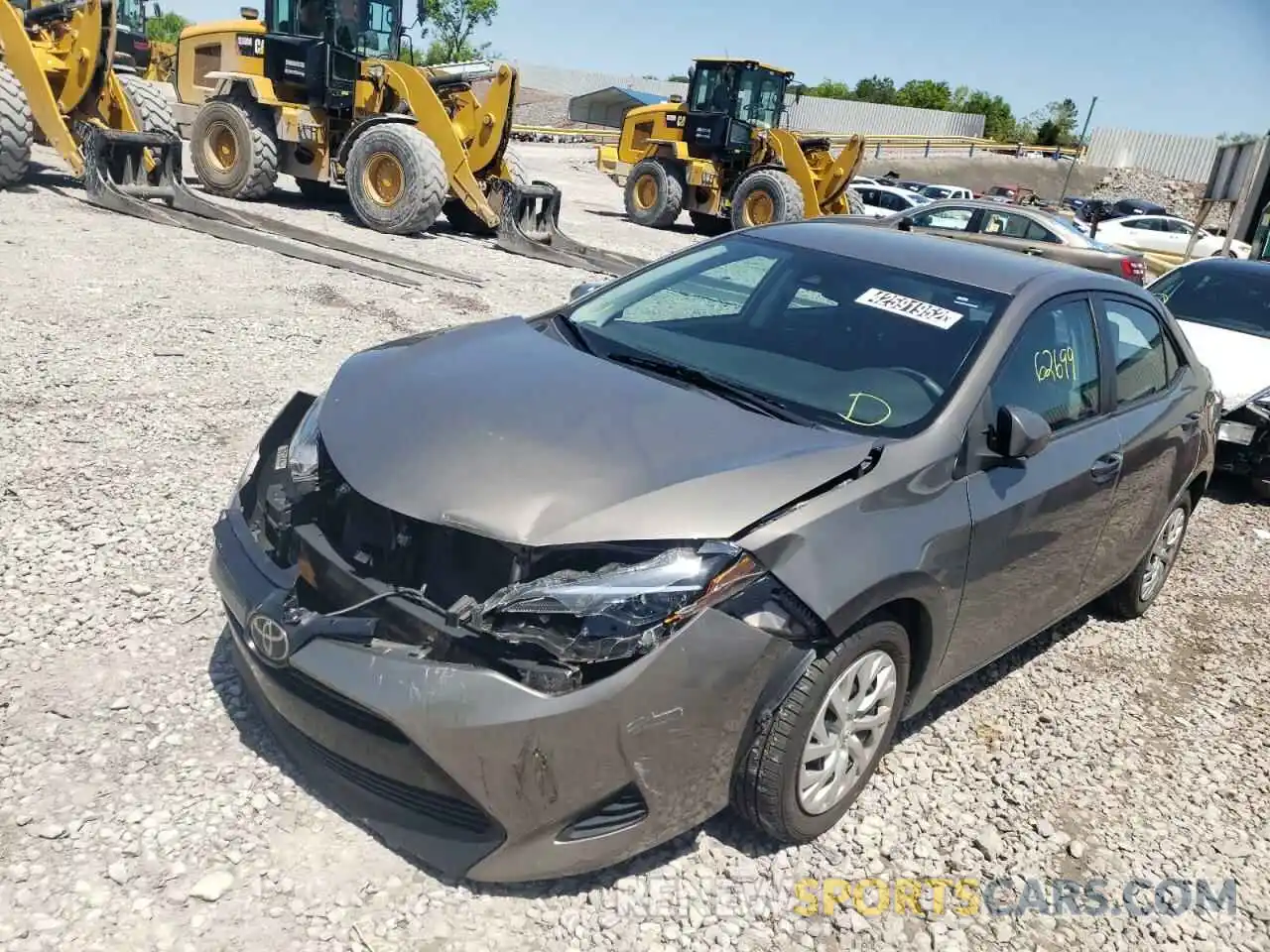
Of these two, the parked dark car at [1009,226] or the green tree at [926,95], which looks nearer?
the parked dark car at [1009,226]

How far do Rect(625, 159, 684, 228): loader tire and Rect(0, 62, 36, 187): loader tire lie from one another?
10948 mm

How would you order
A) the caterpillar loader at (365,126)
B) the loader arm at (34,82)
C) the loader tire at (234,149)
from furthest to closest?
the loader tire at (234,149)
the caterpillar loader at (365,126)
the loader arm at (34,82)

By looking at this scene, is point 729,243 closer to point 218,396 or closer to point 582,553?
point 582,553

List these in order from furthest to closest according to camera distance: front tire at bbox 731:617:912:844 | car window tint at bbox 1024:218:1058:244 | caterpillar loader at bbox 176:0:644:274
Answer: car window tint at bbox 1024:218:1058:244, caterpillar loader at bbox 176:0:644:274, front tire at bbox 731:617:912:844

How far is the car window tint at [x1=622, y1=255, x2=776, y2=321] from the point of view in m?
3.83

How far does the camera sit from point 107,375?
5930mm

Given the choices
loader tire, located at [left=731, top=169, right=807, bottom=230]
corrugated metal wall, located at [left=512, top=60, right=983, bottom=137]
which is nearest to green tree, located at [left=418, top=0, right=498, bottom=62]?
corrugated metal wall, located at [left=512, top=60, right=983, bottom=137]

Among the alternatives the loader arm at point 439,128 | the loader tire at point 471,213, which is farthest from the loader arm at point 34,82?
the loader tire at point 471,213

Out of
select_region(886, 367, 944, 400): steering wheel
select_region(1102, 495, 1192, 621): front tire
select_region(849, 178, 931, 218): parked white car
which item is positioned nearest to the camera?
select_region(886, 367, 944, 400): steering wheel

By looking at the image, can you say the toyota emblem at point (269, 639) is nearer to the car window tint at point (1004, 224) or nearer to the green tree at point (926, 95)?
the car window tint at point (1004, 224)

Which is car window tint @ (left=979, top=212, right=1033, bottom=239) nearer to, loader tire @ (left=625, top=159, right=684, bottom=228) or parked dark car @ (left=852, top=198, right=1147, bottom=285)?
parked dark car @ (left=852, top=198, right=1147, bottom=285)

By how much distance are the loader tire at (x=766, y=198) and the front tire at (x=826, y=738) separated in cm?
1538

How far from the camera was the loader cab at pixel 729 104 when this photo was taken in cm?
1908

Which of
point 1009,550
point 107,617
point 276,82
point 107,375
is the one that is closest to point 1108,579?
point 1009,550
